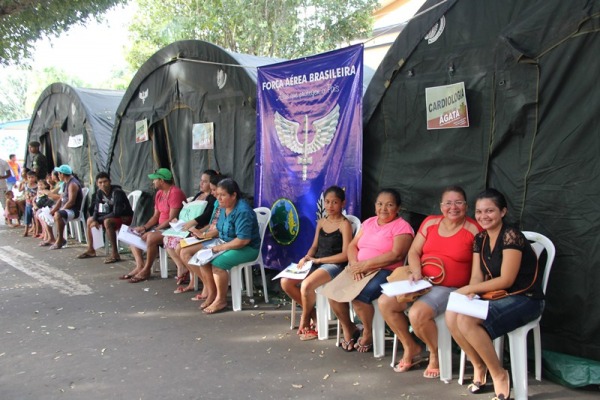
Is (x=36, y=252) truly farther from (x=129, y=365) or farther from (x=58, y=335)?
(x=129, y=365)

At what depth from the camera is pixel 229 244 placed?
5344 millimetres

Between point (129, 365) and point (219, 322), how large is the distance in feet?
3.69

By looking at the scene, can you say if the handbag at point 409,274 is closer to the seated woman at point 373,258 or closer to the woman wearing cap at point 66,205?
the seated woman at point 373,258

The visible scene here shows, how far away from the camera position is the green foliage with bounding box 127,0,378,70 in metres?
15.5

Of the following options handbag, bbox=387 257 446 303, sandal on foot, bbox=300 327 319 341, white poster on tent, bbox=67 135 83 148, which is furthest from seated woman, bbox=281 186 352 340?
white poster on tent, bbox=67 135 83 148

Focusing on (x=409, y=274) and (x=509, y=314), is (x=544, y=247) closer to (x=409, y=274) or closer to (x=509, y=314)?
(x=509, y=314)

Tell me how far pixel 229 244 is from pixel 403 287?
2167 millimetres

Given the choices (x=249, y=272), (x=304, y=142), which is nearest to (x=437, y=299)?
(x=304, y=142)

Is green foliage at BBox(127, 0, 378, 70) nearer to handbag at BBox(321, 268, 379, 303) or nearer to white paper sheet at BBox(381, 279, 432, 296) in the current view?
handbag at BBox(321, 268, 379, 303)

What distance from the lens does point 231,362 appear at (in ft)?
13.5

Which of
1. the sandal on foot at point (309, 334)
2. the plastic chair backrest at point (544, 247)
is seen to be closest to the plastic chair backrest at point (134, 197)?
the sandal on foot at point (309, 334)

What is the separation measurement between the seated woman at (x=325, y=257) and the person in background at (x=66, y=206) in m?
5.96

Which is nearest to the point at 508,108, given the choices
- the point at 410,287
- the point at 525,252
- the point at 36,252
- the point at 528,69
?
the point at 528,69

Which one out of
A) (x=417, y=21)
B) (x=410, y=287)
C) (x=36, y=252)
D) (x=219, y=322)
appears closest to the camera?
(x=410, y=287)
